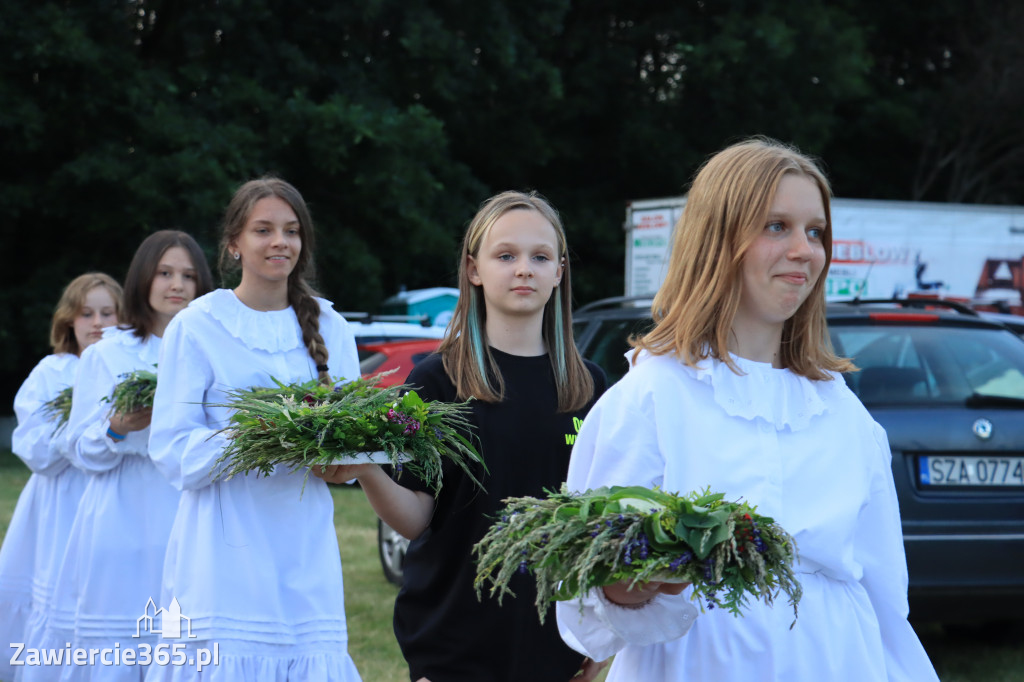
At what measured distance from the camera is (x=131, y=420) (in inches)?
188

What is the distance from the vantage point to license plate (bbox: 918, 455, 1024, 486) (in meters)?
5.66

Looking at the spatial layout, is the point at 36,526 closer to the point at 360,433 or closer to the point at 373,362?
the point at 360,433

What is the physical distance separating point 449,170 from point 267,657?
58.9ft

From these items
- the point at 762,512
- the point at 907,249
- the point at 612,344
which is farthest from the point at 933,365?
the point at 907,249

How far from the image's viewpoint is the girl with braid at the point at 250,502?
3.61m

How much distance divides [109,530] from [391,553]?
366 centimetres

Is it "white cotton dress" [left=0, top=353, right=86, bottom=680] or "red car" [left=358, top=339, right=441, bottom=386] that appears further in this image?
"red car" [left=358, top=339, right=441, bottom=386]

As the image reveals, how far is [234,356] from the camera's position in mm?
3824

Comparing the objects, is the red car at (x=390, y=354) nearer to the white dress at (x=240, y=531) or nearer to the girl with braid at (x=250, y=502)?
the girl with braid at (x=250, y=502)

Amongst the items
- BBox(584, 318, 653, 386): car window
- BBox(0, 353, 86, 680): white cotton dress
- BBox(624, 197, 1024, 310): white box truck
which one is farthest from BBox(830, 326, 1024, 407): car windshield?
BBox(624, 197, 1024, 310): white box truck

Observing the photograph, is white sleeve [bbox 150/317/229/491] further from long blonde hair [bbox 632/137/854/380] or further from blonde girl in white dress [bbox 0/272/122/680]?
blonde girl in white dress [bbox 0/272/122/680]

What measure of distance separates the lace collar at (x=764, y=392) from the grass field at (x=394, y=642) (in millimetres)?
4196

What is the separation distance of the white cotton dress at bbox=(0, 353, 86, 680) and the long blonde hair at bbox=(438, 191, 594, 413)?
3267mm

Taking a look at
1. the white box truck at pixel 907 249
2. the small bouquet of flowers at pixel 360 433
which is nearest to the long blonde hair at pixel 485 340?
the small bouquet of flowers at pixel 360 433
